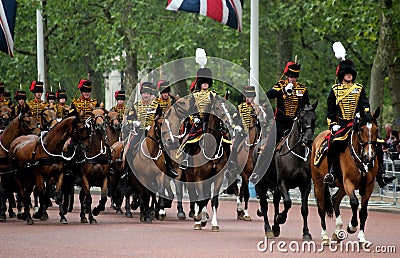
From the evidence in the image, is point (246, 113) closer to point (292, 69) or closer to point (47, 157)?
point (47, 157)

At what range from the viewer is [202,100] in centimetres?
2106

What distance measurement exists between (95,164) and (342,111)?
678 cm

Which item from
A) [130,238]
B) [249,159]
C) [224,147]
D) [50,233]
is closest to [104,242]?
[130,238]

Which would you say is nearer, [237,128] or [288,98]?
[288,98]

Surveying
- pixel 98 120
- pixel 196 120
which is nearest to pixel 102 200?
pixel 98 120

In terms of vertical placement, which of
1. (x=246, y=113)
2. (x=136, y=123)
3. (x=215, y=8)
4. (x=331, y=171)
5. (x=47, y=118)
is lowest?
(x=331, y=171)

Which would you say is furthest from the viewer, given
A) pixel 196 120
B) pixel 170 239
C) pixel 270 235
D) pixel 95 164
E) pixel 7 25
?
pixel 7 25

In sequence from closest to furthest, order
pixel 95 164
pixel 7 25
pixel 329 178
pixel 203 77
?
pixel 329 178 → pixel 203 77 → pixel 95 164 → pixel 7 25

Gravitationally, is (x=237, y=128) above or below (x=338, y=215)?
above

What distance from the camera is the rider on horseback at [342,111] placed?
18.1m

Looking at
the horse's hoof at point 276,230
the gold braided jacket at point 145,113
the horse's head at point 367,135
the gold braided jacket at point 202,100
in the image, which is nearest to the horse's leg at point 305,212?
the horse's hoof at point 276,230

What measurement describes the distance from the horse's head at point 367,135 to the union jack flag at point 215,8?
1152 cm

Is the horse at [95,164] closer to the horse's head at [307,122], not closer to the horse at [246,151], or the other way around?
the horse at [246,151]
